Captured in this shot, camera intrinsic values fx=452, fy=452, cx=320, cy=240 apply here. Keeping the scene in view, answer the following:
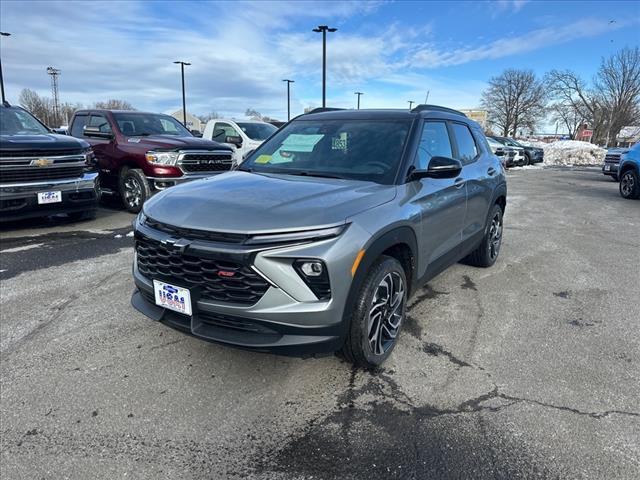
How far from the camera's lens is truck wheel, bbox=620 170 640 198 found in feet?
38.9

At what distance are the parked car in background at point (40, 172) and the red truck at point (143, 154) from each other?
797mm

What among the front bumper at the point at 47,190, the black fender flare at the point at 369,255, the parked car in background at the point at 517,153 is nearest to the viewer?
the black fender flare at the point at 369,255

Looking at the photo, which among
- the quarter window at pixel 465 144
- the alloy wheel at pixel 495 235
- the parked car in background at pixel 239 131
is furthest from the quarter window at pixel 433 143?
the parked car in background at pixel 239 131

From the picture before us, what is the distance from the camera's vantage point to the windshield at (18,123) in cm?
732

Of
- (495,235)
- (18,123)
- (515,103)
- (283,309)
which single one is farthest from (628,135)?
(283,309)

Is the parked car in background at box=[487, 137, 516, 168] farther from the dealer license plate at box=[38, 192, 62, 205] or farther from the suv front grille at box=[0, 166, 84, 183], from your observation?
the dealer license plate at box=[38, 192, 62, 205]

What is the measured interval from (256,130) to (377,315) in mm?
11166

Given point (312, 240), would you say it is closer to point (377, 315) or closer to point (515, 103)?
point (377, 315)

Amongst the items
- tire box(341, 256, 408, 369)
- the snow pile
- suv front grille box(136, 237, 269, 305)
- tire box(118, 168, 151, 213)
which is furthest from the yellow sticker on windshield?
the snow pile

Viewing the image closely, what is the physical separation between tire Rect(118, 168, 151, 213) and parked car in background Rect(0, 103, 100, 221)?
0.75 meters

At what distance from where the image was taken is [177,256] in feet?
8.69

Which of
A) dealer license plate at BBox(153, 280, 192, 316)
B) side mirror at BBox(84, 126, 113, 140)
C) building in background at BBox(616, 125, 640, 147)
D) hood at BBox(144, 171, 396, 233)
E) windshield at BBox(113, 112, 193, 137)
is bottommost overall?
dealer license plate at BBox(153, 280, 192, 316)

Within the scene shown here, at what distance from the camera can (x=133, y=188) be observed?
841cm

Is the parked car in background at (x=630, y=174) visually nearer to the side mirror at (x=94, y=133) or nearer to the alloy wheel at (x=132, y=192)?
the alloy wheel at (x=132, y=192)
